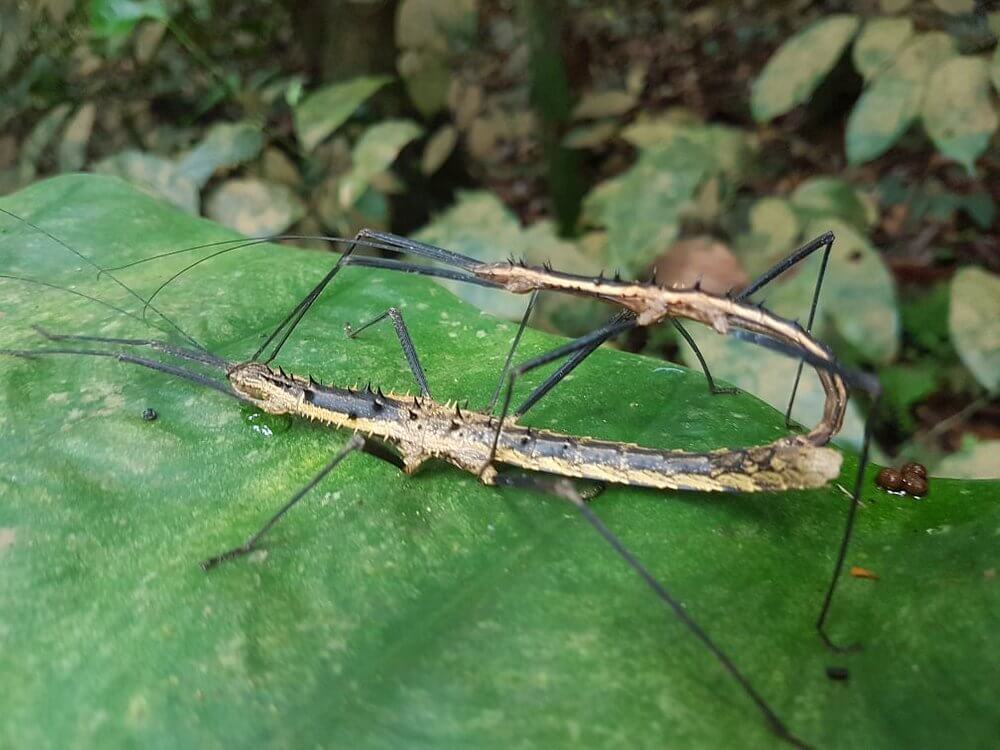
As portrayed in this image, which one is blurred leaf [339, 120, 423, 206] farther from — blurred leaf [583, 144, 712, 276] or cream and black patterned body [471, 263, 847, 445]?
cream and black patterned body [471, 263, 847, 445]

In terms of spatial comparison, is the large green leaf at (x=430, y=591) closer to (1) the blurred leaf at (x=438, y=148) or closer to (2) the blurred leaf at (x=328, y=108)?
(2) the blurred leaf at (x=328, y=108)

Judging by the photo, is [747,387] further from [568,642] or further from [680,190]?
[568,642]

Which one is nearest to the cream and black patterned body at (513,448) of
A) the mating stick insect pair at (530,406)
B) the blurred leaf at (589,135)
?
the mating stick insect pair at (530,406)

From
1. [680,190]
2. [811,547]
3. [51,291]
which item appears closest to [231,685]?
[811,547]

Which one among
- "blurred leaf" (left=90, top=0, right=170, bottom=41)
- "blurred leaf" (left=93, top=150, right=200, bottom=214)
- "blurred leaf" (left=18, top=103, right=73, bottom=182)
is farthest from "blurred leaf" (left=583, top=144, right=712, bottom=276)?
"blurred leaf" (left=18, top=103, right=73, bottom=182)

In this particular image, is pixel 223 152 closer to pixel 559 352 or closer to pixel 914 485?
pixel 559 352

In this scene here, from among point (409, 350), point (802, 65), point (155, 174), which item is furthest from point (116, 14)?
point (802, 65)

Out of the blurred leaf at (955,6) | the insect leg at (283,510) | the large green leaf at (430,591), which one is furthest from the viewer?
the blurred leaf at (955,6)

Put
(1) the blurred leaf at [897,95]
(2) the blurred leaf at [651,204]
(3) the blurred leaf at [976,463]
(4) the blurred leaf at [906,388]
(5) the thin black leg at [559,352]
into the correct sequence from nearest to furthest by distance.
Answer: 1. (5) the thin black leg at [559,352]
2. (3) the blurred leaf at [976,463]
3. (1) the blurred leaf at [897,95]
4. (2) the blurred leaf at [651,204]
5. (4) the blurred leaf at [906,388]

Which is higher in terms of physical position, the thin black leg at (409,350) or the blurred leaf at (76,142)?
the thin black leg at (409,350)
